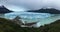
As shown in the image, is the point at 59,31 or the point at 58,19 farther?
the point at 58,19

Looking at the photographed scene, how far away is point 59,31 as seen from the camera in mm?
43281

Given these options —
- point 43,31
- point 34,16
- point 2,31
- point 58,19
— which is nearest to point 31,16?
point 34,16

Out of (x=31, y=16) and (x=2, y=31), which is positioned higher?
(x=2, y=31)

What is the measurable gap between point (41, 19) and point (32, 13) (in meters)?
3.13

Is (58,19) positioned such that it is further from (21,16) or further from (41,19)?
(21,16)

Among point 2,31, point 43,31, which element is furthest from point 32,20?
point 2,31

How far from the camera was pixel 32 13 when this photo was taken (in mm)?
53688

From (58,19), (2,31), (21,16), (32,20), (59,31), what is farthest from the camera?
(58,19)

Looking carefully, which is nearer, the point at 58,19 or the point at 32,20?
the point at 32,20

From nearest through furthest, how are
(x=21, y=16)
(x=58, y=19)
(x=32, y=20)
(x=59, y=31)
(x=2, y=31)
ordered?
(x=2, y=31), (x=59, y=31), (x=21, y=16), (x=32, y=20), (x=58, y=19)

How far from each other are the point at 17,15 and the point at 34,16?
16.9 feet

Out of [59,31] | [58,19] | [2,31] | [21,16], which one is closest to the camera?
[2,31]

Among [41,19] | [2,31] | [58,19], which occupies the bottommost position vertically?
[58,19]

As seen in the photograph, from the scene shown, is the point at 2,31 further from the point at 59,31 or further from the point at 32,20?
the point at 32,20
